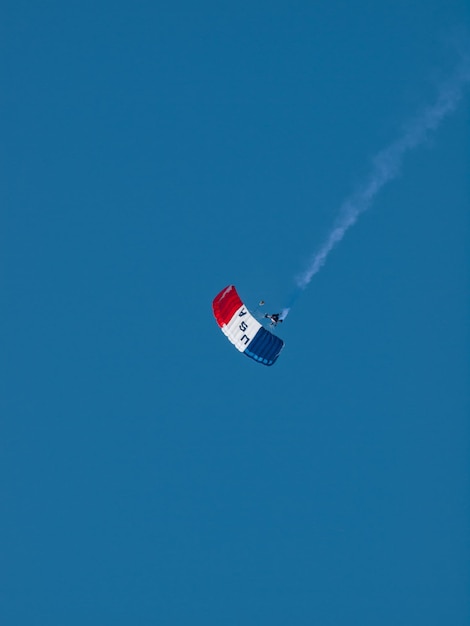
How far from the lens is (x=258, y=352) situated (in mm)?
30172

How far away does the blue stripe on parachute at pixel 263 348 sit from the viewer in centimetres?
3017

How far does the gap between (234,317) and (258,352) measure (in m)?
1.37

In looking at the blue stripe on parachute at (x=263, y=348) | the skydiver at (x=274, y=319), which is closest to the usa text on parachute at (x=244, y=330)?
the blue stripe on parachute at (x=263, y=348)

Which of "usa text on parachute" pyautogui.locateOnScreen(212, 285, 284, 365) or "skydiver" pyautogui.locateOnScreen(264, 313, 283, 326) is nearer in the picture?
"usa text on parachute" pyautogui.locateOnScreen(212, 285, 284, 365)

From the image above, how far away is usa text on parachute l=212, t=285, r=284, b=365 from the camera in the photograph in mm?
30219

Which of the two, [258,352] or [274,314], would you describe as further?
[274,314]

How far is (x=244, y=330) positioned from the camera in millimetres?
30391

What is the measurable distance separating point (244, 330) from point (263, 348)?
840mm

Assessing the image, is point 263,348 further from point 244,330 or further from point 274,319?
point 274,319

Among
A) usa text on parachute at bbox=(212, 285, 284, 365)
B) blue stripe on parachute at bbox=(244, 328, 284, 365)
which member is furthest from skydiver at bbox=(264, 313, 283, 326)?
blue stripe on parachute at bbox=(244, 328, 284, 365)

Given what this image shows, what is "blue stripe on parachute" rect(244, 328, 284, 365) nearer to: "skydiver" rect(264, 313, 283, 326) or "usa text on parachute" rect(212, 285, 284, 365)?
"usa text on parachute" rect(212, 285, 284, 365)

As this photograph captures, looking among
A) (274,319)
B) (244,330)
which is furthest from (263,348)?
(274,319)

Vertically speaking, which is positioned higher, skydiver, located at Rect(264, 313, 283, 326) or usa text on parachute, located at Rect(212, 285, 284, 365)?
skydiver, located at Rect(264, 313, 283, 326)

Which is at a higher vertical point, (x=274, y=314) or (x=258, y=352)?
(x=274, y=314)
